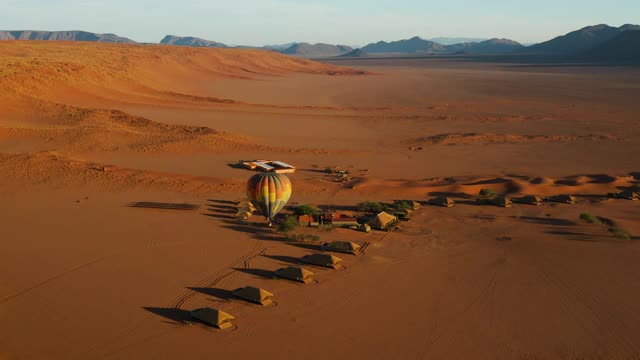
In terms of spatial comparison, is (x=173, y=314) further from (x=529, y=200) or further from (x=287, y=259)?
(x=529, y=200)

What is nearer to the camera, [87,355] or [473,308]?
[87,355]

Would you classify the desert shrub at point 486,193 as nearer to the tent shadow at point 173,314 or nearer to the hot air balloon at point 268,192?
the hot air balloon at point 268,192

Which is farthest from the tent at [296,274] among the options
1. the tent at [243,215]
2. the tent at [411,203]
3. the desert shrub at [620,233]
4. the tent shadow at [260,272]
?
the desert shrub at [620,233]

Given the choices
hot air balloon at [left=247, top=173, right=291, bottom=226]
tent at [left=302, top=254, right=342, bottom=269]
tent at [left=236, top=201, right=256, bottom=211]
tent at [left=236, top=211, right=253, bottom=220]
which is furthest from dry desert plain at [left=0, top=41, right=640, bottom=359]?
hot air balloon at [left=247, top=173, right=291, bottom=226]

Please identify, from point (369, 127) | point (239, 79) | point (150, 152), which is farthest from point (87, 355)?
point (239, 79)

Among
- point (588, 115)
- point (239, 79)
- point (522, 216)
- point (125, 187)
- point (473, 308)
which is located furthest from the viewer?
point (239, 79)

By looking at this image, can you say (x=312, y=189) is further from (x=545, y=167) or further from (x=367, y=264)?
(x=545, y=167)

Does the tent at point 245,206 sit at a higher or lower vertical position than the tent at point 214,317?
higher
